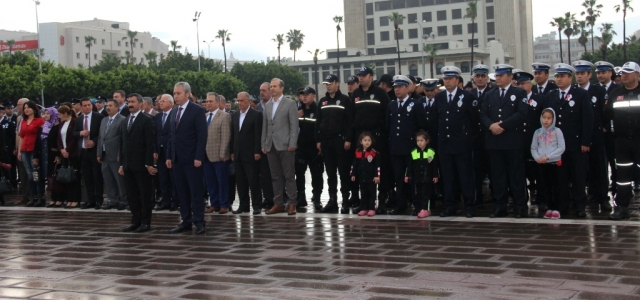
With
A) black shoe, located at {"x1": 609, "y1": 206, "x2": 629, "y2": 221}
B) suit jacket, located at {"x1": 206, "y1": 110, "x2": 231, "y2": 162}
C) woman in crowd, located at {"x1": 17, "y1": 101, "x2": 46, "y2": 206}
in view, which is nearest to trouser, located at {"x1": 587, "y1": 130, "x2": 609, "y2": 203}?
black shoe, located at {"x1": 609, "y1": 206, "x2": 629, "y2": 221}

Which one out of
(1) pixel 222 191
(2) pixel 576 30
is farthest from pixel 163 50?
(1) pixel 222 191

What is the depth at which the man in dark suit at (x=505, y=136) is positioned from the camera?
34.0ft

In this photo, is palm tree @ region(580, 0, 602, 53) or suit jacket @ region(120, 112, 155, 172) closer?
suit jacket @ region(120, 112, 155, 172)

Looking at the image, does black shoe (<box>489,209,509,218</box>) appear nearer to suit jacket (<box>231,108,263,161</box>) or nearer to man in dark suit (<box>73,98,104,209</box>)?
suit jacket (<box>231,108,263,161</box>)

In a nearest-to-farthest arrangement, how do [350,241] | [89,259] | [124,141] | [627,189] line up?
[89,259], [350,241], [627,189], [124,141]

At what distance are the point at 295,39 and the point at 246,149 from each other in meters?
128

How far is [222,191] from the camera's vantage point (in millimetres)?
12453

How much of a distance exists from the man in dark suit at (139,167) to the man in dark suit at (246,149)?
6.40 ft

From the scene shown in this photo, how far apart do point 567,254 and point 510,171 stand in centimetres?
310

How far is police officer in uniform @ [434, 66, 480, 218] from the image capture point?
1081cm

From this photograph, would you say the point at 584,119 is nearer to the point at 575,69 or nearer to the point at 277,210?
the point at 575,69

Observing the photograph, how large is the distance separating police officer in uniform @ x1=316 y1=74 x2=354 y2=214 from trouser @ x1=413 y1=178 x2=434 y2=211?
1216 mm

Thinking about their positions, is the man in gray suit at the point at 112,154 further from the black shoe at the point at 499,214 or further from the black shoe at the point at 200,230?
the black shoe at the point at 499,214

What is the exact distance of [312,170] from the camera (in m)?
12.8
